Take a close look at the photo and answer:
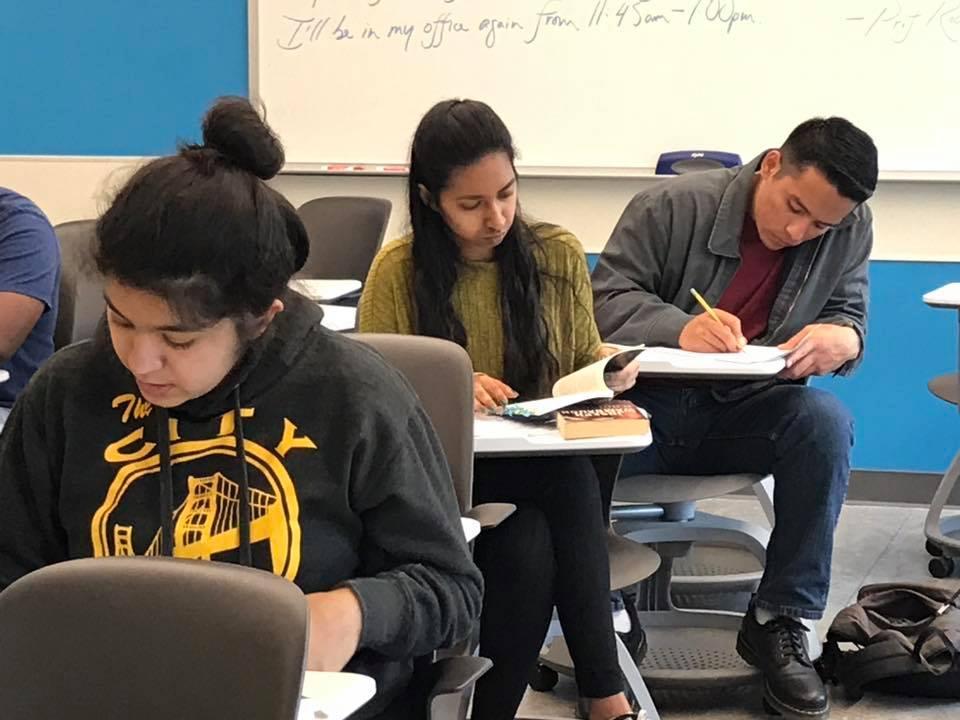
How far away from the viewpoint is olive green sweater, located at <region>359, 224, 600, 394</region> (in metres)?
2.27

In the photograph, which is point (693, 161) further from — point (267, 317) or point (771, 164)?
point (267, 317)

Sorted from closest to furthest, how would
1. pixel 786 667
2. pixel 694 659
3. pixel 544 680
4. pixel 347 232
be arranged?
pixel 786 667, pixel 544 680, pixel 694 659, pixel 347 232

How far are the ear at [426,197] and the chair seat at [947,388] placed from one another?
1.67m

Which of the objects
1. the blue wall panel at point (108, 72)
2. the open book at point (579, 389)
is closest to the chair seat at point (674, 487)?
the open book at point (579, 389)

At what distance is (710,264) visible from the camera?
2.75 m

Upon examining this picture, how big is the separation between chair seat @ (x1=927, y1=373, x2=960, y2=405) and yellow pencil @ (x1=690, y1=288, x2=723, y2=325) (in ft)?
3.19

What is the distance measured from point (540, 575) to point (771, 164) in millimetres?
1162

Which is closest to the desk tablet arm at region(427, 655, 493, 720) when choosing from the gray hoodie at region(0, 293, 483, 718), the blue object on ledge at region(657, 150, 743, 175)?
the gray hoodie at region(0, 293, 483, 718)

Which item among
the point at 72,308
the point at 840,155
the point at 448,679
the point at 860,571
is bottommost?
the point at 860,571

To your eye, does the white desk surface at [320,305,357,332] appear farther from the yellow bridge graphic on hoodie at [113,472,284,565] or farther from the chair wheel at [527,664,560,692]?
the yellow bridge graphic on hoodie at [113,472,284,565]

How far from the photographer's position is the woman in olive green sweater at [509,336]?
198cm

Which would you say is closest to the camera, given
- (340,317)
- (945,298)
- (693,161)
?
(340,317)

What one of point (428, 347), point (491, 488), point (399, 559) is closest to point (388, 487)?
point (399, 559)

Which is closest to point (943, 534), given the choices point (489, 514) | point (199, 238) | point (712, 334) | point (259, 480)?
point (712, 334)
